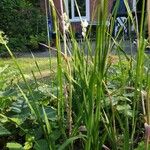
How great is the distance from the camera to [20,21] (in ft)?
44.0

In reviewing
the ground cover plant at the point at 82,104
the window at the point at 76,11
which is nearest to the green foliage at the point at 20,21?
the window at the point at 76,11

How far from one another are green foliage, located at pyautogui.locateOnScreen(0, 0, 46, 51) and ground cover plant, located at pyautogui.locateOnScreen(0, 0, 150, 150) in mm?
11117

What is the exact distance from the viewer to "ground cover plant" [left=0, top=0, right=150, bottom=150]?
4.00ft

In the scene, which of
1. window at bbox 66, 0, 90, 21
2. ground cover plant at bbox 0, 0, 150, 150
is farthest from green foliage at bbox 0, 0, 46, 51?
ground cover plant at bbox 0, 0, 150, 150

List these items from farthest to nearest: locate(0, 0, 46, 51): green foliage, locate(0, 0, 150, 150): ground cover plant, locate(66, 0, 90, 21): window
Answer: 1. locate(66, 0, 90, 21): window
2. locate(0, 0, 46, 51): green foliage
3. locate(0, 0, 150, 150): ground cover plant

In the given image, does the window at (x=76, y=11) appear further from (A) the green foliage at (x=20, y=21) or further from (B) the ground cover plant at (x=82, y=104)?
(B) the ground cover plant at (x=82, y=104)

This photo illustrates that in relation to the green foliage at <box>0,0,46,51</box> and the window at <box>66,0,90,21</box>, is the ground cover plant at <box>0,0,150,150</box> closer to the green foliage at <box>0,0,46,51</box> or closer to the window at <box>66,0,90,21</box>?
the green foliage at <box>0,0,46,51</box>

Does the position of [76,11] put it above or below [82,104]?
below

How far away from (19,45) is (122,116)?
10773 mm

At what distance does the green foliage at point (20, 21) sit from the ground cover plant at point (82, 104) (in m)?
11.1

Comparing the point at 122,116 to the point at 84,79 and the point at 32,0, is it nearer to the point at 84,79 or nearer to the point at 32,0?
the point at 84,79

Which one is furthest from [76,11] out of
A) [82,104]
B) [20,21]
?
[82,104]

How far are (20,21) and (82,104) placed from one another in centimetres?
1227

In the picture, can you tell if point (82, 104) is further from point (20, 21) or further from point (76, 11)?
point (76, 11)
